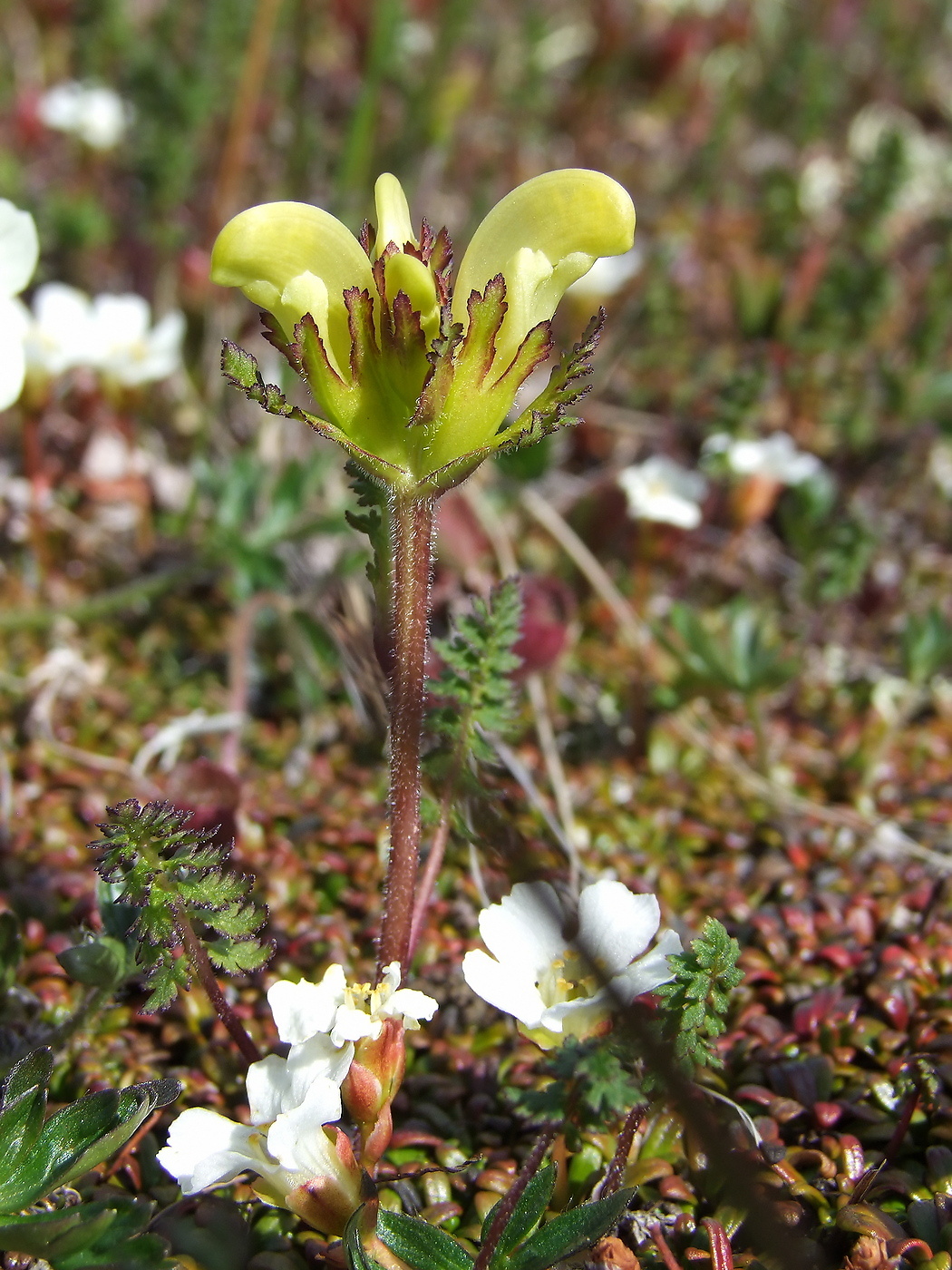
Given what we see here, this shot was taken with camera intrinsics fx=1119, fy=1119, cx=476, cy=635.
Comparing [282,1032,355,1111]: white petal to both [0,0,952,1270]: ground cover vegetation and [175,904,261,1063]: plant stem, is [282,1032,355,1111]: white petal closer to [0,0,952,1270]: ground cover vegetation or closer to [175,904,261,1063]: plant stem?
[0,0,952,1270]: ground cover vegetation

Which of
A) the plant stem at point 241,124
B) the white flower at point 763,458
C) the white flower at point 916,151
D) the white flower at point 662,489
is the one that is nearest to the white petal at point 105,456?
the plant stem at point 241,124

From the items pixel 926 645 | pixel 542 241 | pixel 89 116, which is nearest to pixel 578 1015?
pixel 542 241

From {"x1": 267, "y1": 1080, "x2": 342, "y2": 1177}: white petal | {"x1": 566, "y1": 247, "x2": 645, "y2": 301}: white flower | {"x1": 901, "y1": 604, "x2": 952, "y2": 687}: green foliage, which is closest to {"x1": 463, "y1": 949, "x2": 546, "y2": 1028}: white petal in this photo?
{"x1": 267, "y1": 1080, "x2": 342, "y2": 1177}: white petal

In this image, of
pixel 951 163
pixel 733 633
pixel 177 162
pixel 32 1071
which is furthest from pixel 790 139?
pixel 32 1071

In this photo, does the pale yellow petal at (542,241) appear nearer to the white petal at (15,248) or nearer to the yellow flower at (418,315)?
the yellow flower at (418,315)

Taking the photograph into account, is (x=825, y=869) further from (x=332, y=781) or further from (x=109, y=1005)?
(x=109, y=1005)

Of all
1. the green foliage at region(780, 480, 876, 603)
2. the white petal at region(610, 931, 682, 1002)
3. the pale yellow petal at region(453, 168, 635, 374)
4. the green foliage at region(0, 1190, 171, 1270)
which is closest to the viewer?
the green foliage at region(0, 1190, 171, 1270)
